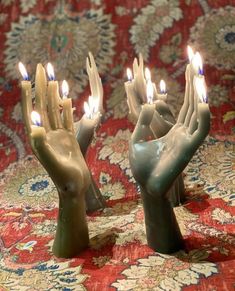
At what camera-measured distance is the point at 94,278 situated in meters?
0.87

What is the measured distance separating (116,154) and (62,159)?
510 mm

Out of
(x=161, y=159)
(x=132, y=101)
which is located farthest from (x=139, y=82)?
(x=161, y=159)

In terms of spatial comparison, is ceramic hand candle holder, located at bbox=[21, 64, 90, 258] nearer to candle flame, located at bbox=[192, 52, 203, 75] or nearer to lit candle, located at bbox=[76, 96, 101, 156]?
lit candle, located at bbox=[76, 96, 101, 156]

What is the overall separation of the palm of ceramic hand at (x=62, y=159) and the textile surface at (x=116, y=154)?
13 centimetres

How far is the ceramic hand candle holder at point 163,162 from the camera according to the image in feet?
2.84

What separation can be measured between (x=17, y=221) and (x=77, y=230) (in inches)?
9.4

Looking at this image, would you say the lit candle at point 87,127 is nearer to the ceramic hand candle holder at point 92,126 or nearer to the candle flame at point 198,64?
the ceramic hand candle holder at point 92,126

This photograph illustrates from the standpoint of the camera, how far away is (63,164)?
2.96 feet

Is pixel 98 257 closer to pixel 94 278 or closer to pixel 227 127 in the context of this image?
pixel 94 278

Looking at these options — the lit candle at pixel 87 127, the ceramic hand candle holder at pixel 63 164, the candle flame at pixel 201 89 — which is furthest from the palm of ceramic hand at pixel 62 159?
the candle flame at pixel 201 89

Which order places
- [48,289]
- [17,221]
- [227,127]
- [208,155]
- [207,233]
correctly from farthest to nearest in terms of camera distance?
[227,127] → [208,155] → [17,221] → [207,233] → [48,289]

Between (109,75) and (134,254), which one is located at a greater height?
(109,75)

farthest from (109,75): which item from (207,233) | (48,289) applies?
(48,289)

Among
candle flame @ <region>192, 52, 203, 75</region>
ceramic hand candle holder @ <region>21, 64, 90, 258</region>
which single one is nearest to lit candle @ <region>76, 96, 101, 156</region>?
ceramic hand candle holder @ <region>21, 64, 90, 258</region>
